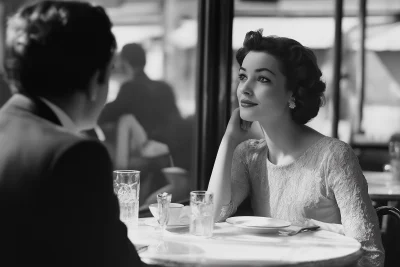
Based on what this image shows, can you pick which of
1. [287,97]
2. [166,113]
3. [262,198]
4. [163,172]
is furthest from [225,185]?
[166,113]

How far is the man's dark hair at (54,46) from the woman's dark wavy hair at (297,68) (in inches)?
48.1

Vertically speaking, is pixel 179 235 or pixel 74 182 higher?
pixel 74 182

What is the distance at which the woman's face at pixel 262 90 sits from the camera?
236cm

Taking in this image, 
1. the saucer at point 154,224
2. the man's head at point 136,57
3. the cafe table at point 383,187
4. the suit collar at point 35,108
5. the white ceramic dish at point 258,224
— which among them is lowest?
the saucer at point 154,224

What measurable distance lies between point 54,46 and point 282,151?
4.51 ft

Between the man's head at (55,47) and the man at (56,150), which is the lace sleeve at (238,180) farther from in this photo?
the man's head at (55,47)

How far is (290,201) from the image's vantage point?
236 cm

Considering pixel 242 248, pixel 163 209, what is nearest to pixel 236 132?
pixel 163 209

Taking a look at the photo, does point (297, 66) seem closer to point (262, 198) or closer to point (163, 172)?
point (262, 198)

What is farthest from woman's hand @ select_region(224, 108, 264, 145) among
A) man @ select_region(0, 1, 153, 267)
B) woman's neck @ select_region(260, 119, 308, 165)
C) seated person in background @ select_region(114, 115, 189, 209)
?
man @ select_region(0, 1, 153, 267)

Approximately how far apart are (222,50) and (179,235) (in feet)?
4.52

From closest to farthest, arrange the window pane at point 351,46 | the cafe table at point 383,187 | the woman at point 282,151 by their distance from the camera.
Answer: the woman at point 282,151
the cafe table at point 383,187
the window pane at point 351,46

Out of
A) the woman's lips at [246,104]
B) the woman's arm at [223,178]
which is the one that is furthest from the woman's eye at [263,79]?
the woman's arm at [223,178]

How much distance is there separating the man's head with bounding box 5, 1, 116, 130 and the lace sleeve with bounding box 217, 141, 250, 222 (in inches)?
48.1
